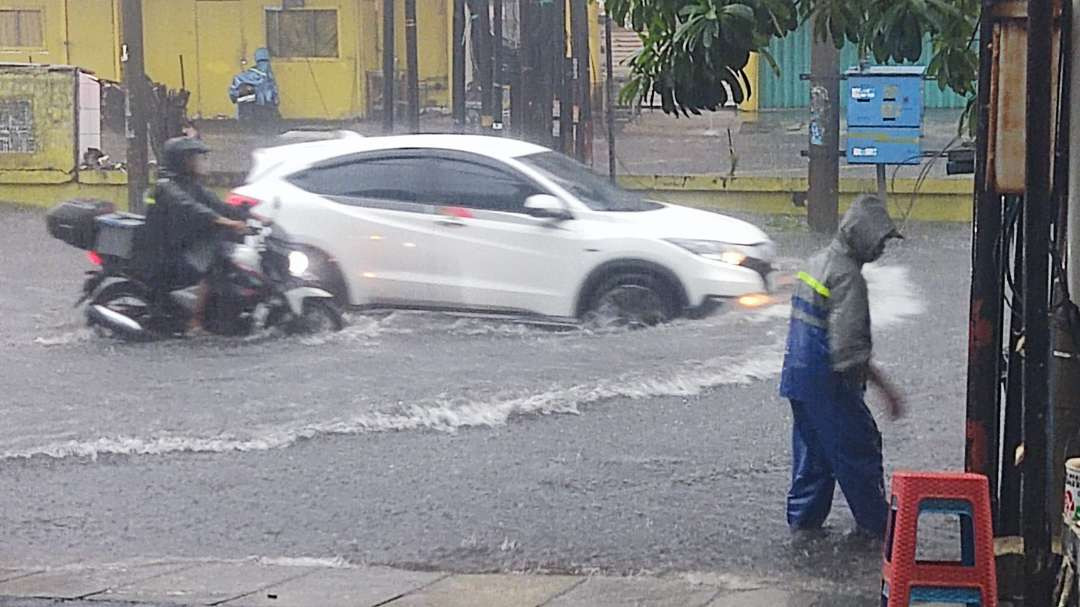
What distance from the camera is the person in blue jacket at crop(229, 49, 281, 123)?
8.38 meters

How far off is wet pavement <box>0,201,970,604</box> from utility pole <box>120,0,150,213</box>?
19.0 inches

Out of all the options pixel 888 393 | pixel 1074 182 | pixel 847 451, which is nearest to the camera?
pixel 1074 182

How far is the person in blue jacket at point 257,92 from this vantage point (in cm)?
838

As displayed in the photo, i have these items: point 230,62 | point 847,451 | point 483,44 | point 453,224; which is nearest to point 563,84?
point 483,44

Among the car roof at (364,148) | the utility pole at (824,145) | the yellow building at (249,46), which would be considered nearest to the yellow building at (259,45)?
the yellow building at (249,46)

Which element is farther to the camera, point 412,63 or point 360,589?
point 412,63

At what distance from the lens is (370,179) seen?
8383 millimetres

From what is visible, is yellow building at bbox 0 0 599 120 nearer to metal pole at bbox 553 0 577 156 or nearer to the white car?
the white car

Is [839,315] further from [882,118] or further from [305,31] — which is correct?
[305,31]

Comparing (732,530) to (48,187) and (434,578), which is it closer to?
(434,578)

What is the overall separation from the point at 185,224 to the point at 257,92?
2.40 feet

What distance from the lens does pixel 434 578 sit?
7.31 m

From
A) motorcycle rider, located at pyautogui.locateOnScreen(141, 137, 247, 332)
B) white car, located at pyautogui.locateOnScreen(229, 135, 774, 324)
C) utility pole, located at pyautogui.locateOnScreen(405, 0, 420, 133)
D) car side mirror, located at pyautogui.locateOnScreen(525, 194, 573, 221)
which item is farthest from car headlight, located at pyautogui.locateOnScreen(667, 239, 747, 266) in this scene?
motorcycle rider, located at pyautogui.locateOnScreen(141, 137, 247, 332)

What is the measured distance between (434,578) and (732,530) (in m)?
1.39
